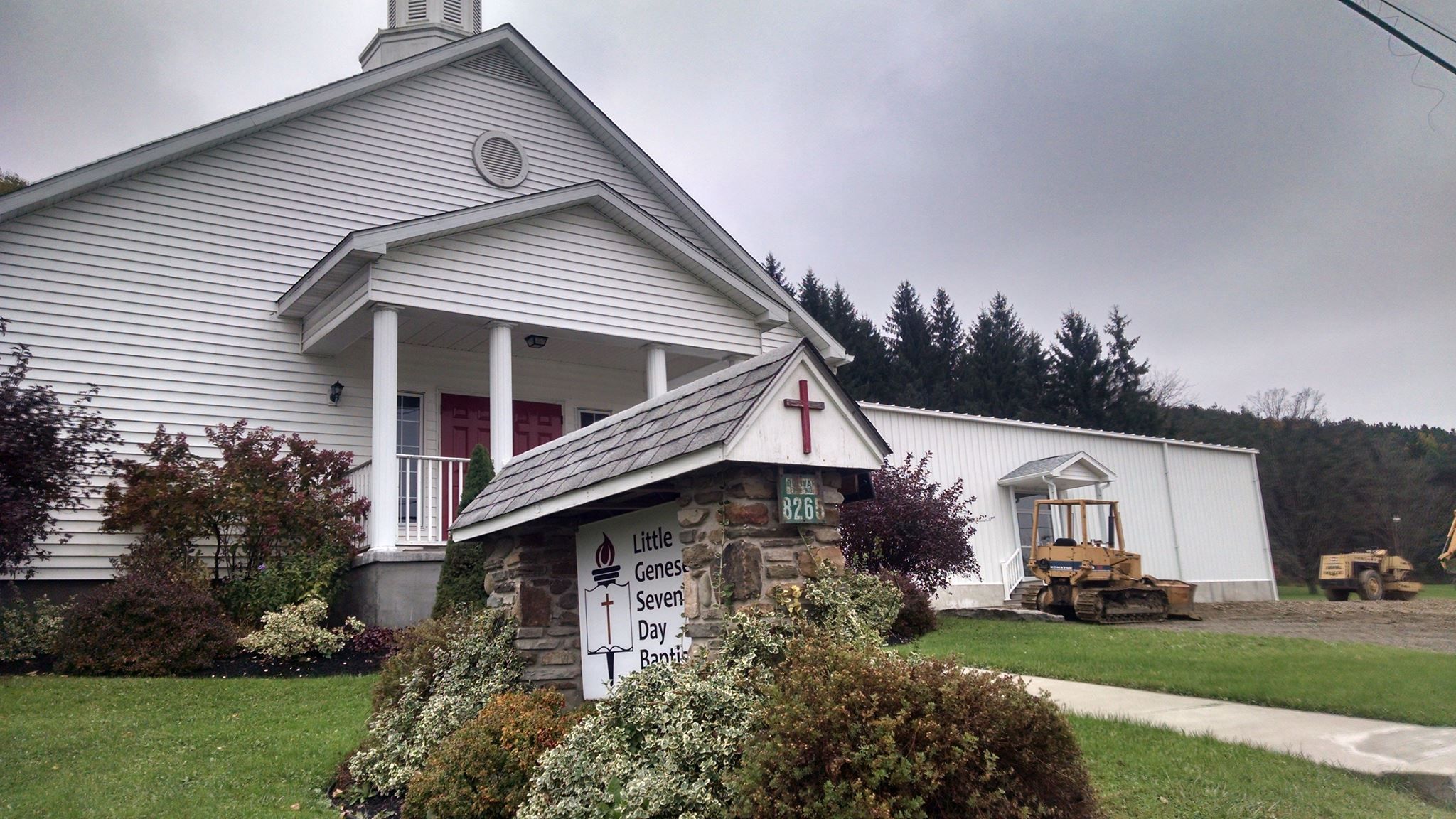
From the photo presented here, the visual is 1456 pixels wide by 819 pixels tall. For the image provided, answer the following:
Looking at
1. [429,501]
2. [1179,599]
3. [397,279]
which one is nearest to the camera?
[397,279]

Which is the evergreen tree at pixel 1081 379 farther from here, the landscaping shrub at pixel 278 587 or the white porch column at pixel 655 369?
the landscaping shrub at pixel 278 587

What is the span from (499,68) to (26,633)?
1115 cm

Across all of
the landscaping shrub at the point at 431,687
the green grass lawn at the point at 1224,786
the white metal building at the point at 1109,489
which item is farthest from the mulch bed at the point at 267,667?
the white metal building at the point at 1109,489

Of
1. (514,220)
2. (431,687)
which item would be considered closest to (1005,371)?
(514,220)

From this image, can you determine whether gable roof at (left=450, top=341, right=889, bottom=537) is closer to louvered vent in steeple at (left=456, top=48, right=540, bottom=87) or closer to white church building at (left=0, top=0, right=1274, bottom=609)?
white church building at (left=0, top=0, right=1274, bottom=609)

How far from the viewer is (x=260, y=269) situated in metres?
15.2

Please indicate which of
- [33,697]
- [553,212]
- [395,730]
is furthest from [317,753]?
[553,212]

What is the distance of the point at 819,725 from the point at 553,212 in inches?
461

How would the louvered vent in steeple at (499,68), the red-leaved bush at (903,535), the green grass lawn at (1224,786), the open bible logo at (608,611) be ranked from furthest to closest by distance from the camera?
the louvered vent in steeple at (499,68), the red-leaved bush at (903,535), the open bible logo at (608,611), the green grass lawn at (1224,786)

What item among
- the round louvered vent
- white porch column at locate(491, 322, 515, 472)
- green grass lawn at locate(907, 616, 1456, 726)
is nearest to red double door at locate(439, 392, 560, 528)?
white porch column at locate(491, 322, 515, 472)

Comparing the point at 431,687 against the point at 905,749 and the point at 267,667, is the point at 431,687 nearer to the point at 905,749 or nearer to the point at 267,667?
the point at 267,667

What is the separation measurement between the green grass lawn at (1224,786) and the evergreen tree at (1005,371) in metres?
32.5

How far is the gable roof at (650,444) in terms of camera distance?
582 centimetres

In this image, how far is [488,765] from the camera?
254 inches
